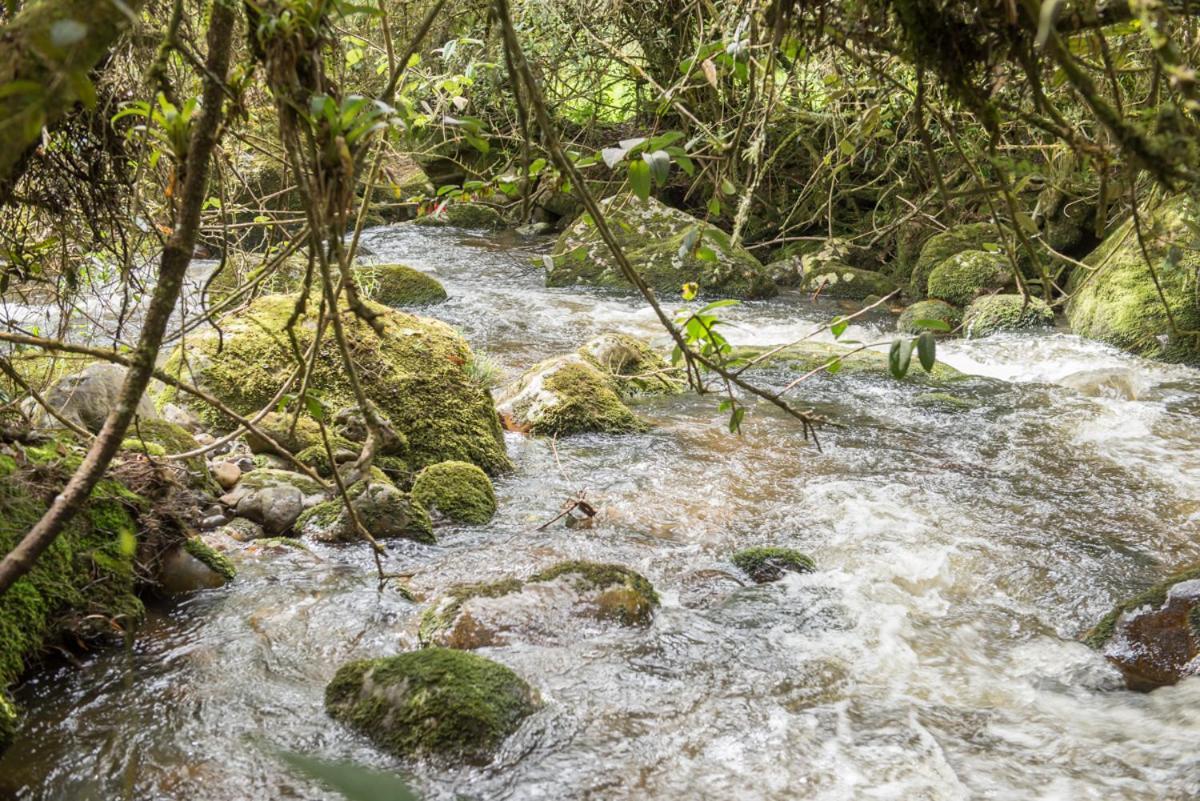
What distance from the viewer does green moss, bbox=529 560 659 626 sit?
12.6 feet

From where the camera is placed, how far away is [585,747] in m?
3.05

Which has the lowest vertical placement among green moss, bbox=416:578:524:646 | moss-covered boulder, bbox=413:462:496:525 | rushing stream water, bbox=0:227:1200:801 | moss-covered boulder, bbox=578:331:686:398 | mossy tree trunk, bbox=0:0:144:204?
rushing stream water, bbox=0:227:1200:801

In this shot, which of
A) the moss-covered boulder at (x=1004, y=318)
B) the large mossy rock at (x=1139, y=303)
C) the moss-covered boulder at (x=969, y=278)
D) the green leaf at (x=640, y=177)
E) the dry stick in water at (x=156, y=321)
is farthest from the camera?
the moss-covered boulder at (x=969, y=278)

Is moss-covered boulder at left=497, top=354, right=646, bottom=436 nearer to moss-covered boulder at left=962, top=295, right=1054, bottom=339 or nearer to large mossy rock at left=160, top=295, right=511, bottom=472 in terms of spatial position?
large mossy rock at left=160, top=295, right=511, bottom=472

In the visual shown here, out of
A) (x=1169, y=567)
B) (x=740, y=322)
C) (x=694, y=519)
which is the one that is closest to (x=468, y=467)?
(x=694, y=519)

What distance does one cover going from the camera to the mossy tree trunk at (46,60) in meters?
0.87

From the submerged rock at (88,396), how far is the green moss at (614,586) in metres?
2.00

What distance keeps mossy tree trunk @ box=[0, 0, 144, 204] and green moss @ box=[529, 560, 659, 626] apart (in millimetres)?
3136

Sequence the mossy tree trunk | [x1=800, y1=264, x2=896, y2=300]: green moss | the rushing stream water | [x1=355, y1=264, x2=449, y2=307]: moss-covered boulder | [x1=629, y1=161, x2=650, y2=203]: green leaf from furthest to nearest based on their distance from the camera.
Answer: [x1=800, y1=264, x2=896, y2=300]: green moss < [x1=355, y1=264, x2=449, y2=307]: moss-covered boulder < the rushing stream water < [x1=629, y1=161, x2=650, y2=203]: green leaf < the mossy tree trunk

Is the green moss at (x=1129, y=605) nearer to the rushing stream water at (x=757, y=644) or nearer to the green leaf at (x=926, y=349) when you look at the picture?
the rushing stream water at (x=757, y=644)

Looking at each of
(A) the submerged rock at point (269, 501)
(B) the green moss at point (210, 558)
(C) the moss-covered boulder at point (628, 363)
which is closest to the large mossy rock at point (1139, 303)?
(C) the moss-covered boulder at point (628, 363)

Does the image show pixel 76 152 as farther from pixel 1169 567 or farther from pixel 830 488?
pixel 1169 567

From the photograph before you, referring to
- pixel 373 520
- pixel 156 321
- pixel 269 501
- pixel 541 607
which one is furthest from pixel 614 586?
pixel 156 321

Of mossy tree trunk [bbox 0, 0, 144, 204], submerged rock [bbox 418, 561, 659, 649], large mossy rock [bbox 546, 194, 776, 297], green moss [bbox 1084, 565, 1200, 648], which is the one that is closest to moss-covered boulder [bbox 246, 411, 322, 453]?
submerged rock [bbox 418, 561, 659, 649]
